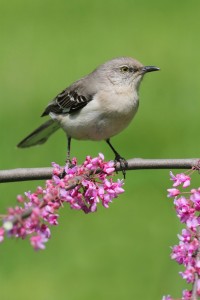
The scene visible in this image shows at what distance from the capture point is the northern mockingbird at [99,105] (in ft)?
17.7

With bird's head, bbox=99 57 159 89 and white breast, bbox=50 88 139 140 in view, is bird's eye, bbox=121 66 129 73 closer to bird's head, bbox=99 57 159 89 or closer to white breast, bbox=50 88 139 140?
bird's head, bbox=99 57 159 89

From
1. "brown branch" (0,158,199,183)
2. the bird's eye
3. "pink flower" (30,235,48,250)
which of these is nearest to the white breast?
the bird's eye

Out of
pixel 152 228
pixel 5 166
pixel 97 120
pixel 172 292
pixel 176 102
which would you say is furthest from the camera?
pixel 176 102

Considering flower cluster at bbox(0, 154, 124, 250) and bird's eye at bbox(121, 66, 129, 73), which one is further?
bird's eye at bbox(121, 66, 129, 73)

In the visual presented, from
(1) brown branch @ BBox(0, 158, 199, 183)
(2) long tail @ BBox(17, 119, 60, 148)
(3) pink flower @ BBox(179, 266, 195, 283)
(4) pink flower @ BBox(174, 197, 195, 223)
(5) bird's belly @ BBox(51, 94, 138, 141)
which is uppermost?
(2) long tail @ BBox(17, 119, 60, 148)

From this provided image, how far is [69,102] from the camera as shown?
5.84 meters

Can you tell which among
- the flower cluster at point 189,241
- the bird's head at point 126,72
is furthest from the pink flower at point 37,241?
the bird's head at point 126,72

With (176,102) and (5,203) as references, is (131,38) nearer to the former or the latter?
(176,102)

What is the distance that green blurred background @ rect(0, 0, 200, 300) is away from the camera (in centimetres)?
704

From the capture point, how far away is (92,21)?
12250mm

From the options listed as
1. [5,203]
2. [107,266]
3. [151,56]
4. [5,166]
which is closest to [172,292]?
[107,266]

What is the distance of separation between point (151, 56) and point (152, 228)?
447 cm

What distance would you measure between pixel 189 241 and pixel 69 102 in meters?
2.91

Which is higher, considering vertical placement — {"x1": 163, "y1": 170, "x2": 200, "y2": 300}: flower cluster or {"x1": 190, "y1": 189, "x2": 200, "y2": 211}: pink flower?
{"x1": 190, "y1": 189, "x2": 200, "y2": 211}: pink flower
